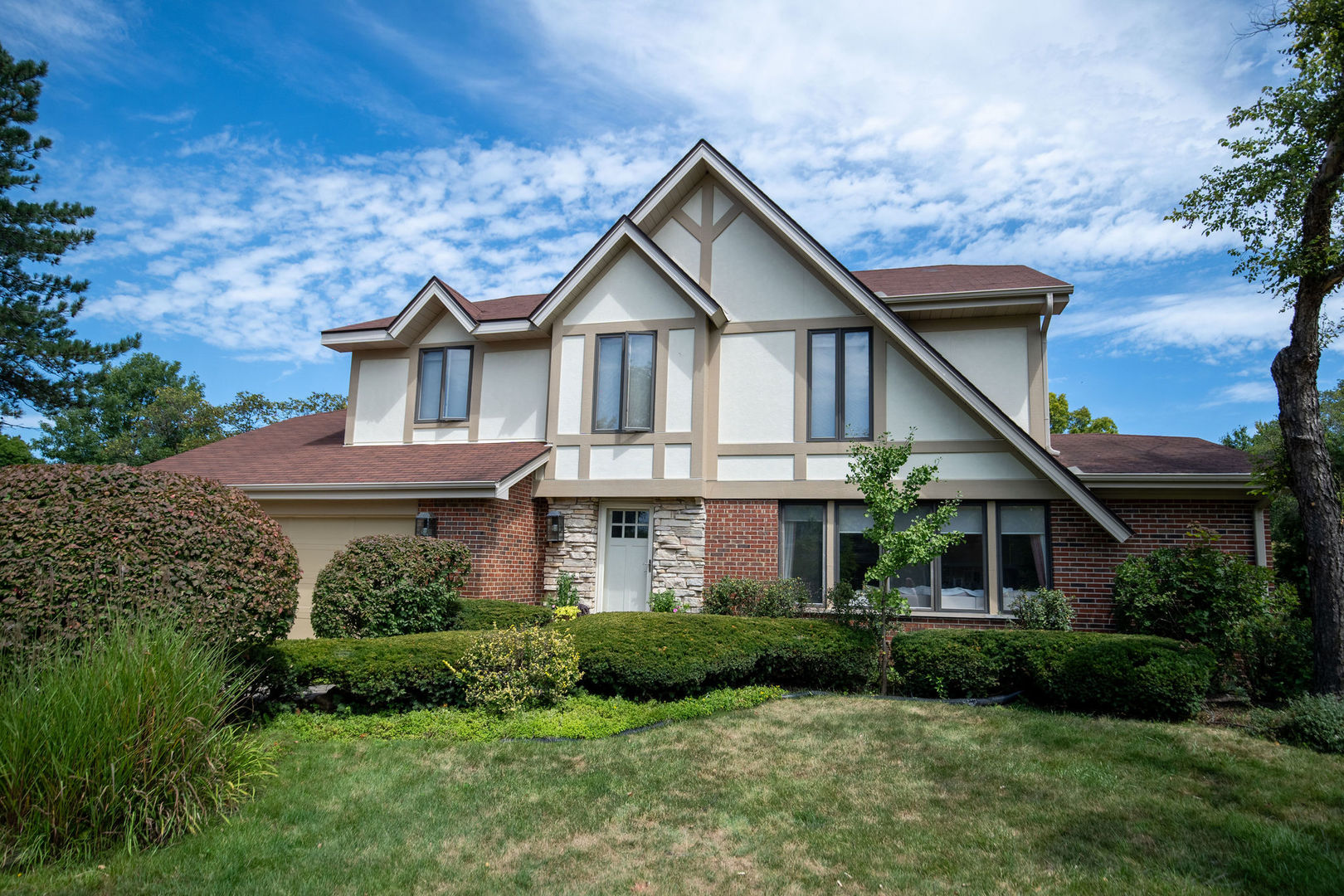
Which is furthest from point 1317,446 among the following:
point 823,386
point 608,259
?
point 608,259

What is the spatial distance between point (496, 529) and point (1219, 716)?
33.3 feet

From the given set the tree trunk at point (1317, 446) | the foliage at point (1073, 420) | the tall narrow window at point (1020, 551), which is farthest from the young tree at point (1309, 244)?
the foliage at point (1073, 420)

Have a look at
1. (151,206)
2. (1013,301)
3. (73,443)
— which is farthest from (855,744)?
(73,443)

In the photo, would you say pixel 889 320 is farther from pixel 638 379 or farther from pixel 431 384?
pixel 431 384

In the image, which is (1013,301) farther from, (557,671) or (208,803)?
(208,803)

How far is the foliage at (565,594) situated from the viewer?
13.5 m

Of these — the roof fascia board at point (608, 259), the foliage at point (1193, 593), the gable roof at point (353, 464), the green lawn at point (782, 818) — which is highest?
the roof fascia board at point (608, 259)

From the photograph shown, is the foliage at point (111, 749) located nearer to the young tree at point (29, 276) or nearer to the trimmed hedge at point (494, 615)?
the trimmed hedge at point (494, 615)

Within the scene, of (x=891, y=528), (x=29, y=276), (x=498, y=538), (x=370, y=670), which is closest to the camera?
(x=370, y=670)

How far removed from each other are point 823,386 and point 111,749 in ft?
35.1

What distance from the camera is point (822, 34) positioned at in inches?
427

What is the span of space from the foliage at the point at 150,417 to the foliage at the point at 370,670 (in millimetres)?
30274

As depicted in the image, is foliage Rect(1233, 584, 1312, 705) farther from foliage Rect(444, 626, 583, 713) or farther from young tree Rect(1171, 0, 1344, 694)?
foliage Rect(444, 626, 583, 713)

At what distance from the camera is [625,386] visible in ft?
45.1
